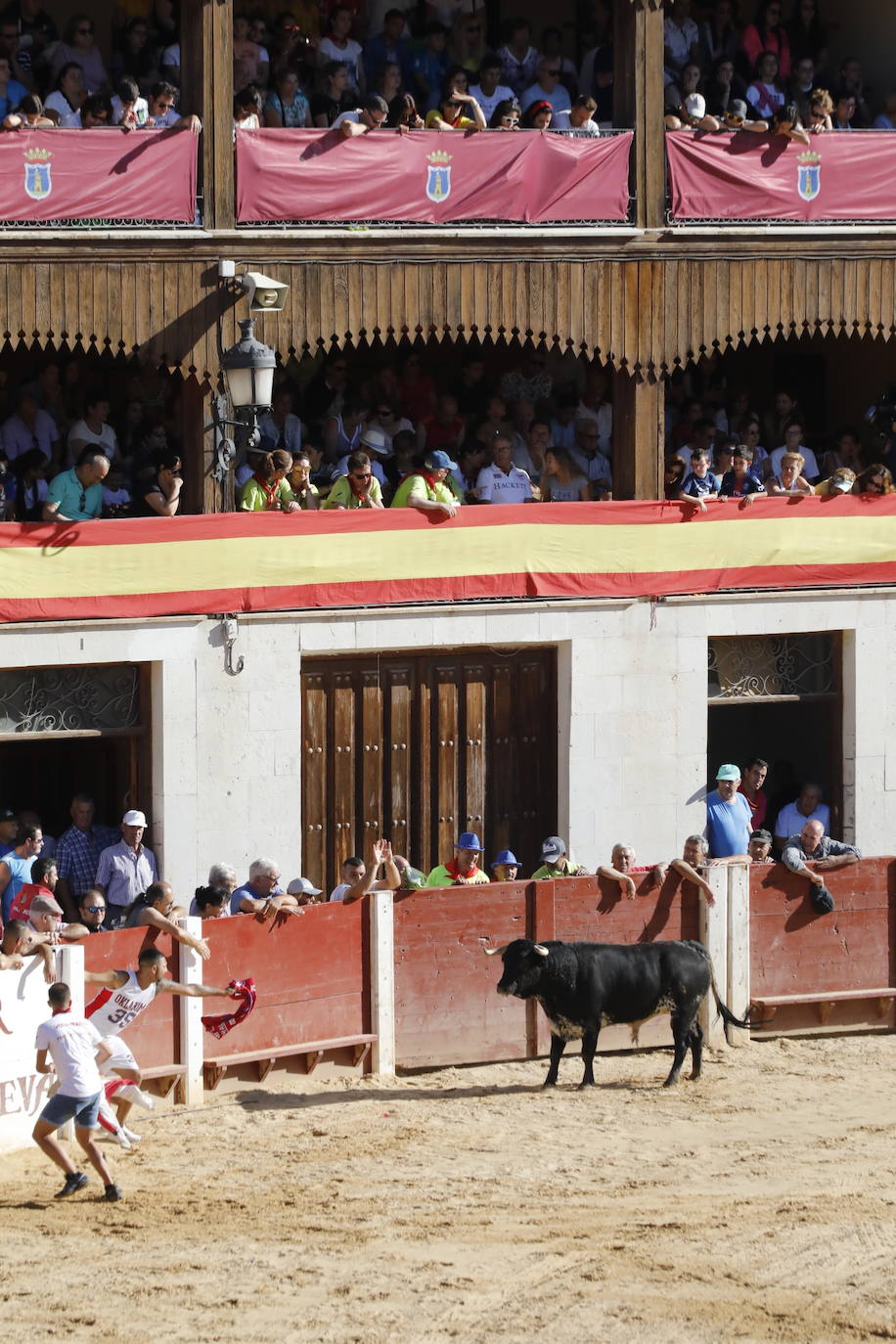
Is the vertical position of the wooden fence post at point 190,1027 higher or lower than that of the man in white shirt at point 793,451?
lower

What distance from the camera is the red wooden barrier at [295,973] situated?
639 inches

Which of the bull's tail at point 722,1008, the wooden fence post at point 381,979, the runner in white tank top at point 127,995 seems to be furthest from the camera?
the bull's tail at point 722,1008

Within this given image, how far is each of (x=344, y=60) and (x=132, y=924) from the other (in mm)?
7734

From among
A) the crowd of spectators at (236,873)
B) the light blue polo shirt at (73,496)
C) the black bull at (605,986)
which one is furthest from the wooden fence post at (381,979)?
the light blue polo shirt at (73,496)

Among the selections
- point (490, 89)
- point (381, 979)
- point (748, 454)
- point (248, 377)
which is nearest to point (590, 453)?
point (748, 454)

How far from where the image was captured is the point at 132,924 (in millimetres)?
16094

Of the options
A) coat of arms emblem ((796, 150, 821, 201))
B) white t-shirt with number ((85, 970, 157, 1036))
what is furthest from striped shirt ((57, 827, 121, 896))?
coat of arms emblem ((796, 150, 821, 201))

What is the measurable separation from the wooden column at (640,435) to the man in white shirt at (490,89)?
8.05ft

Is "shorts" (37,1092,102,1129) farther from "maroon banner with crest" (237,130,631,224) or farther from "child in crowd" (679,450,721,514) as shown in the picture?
"child in crowd" (679,450,721,514)

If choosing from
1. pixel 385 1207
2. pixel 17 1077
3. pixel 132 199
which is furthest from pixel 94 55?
pixel 385 1207

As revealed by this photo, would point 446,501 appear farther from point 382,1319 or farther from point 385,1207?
point 382,1319

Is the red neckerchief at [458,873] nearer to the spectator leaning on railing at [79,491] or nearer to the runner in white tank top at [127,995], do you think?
the runner in white tank top at [127,995]

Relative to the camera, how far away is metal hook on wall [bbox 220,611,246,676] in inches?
733

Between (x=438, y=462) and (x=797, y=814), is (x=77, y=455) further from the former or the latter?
(x=797, y=814)
